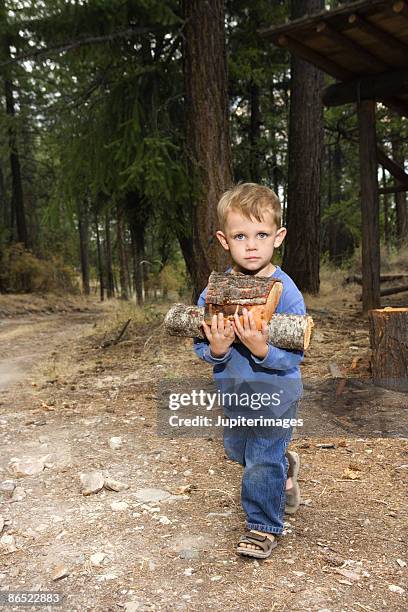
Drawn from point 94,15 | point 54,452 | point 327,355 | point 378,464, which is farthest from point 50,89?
point 378,464

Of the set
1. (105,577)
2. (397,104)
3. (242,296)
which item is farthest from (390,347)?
(397,104)

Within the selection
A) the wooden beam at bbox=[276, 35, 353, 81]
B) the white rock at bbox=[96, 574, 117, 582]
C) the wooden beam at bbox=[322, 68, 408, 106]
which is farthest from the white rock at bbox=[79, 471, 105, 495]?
the wooden beam at bbox=[322, 68, 408, 106]

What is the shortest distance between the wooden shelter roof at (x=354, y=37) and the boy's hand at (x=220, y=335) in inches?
180

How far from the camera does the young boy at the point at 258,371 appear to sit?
2604 millimetres

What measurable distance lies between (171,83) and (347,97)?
2.93m

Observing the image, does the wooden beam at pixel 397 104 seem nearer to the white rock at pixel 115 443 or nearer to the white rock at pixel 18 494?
the white rock at pixel 115 443

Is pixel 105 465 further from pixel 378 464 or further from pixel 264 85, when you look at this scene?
pixel 264 85

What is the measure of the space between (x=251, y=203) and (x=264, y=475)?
4.11 feet

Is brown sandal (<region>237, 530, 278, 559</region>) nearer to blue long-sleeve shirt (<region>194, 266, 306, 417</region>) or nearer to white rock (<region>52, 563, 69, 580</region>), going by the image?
blue long-sleeve shirt (<region>194, 266, 306, 417</region>)

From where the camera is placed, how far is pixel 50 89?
37.1 ft

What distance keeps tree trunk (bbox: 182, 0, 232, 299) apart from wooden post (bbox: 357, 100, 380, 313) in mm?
1780

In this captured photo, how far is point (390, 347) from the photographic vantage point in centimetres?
471

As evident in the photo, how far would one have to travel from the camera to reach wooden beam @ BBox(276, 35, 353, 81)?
21.2ft

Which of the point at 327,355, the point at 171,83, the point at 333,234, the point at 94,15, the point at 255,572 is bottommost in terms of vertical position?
the point at 255,572
